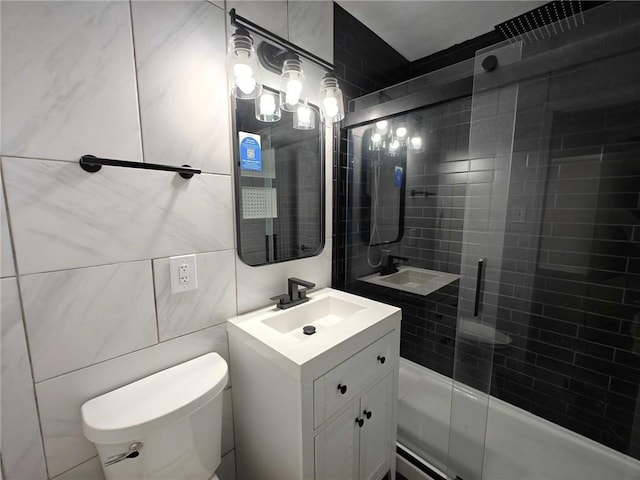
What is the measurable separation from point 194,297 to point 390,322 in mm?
880

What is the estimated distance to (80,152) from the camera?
2.65 ft

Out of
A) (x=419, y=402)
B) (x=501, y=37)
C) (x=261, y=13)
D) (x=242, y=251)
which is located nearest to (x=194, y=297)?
(x=242, y=251)

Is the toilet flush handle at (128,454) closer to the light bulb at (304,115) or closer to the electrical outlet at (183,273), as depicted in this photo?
the electrical outlet at (183,273)

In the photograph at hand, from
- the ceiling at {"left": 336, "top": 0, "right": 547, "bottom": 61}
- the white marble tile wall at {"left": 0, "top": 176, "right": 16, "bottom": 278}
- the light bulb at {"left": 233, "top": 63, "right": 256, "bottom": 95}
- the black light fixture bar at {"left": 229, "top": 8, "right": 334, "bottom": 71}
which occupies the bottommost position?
the white marble tile wall at {"left": 0, "top": 176, "right": 16, "bottom": 278}

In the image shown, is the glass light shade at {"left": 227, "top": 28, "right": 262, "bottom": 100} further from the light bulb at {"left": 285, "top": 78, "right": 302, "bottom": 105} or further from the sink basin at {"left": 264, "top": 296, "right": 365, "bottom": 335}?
the sink basin at {"left": 264, "top": 296, "right": 365, "bottom": 335}

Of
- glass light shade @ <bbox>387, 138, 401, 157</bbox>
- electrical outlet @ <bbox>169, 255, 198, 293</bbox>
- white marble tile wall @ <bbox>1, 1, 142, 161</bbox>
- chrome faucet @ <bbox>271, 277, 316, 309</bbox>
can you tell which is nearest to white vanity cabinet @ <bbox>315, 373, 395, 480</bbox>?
chrome faucet @ <bbox>271, 277, 316, 309</bbox>

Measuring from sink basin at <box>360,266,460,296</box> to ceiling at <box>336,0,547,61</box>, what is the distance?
5.73ft

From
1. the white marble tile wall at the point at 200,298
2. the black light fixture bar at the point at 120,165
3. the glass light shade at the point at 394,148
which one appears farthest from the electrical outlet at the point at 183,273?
the glass light shade at the point at 394,148

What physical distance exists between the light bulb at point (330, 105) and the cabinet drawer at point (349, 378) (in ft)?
3.72

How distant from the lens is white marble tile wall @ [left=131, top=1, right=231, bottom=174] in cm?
92

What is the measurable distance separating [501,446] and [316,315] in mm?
1350

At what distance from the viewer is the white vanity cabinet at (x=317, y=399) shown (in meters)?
0.92

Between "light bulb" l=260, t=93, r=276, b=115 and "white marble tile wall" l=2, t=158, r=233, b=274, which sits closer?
"white marble tile wall" l=2, t=158, r=233, b=274

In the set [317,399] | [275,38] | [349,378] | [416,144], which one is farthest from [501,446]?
[275,38]
